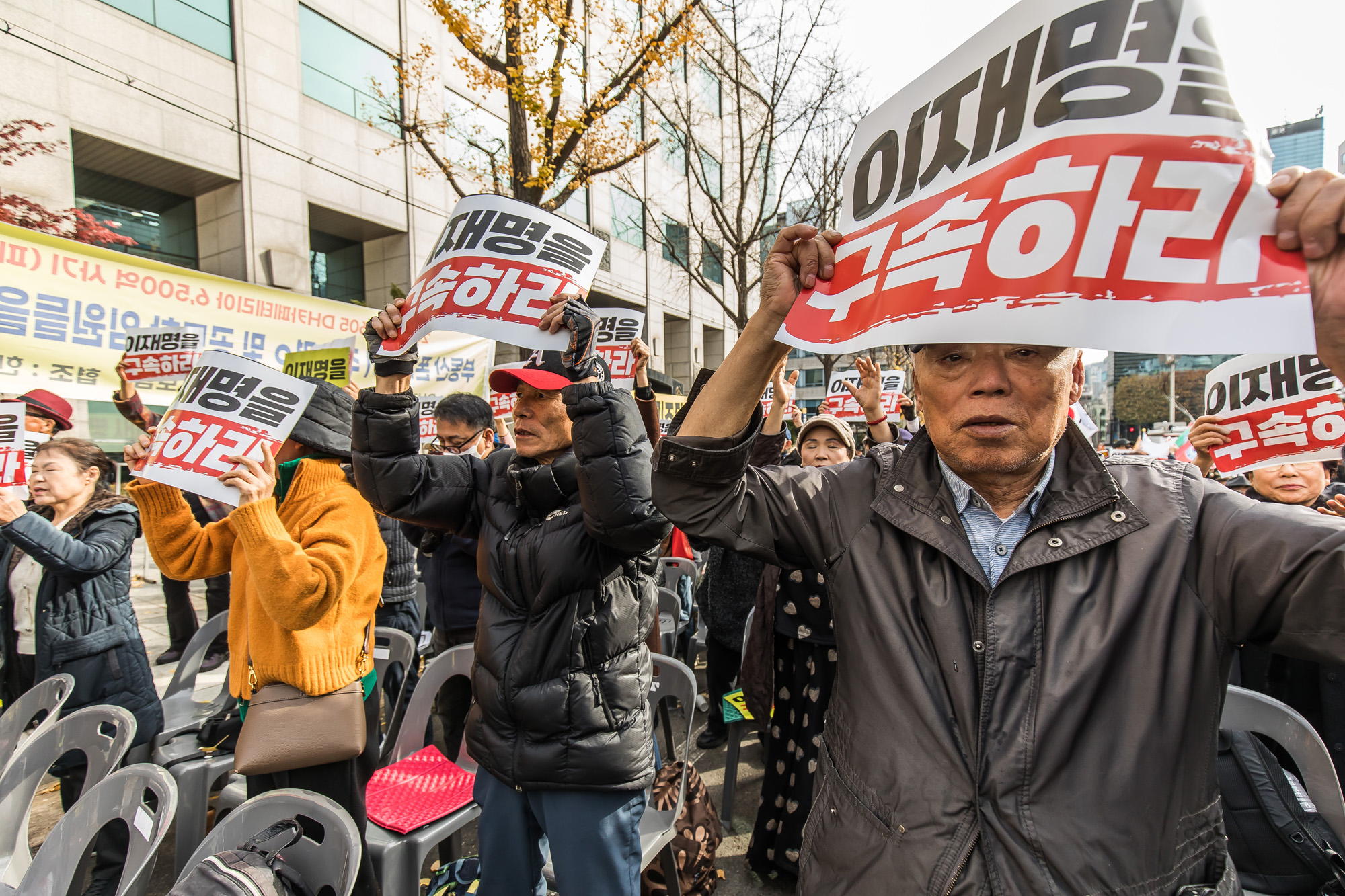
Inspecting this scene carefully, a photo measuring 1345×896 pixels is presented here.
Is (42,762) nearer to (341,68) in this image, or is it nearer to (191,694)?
(191,694)

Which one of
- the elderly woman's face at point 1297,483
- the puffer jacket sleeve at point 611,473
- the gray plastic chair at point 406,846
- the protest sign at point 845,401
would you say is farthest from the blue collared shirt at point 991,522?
the protest sign at point 845,401

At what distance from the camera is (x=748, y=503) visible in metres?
1.35

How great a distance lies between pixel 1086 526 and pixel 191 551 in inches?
123

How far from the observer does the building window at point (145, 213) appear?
386 inches

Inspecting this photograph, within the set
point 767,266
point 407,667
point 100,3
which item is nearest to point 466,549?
point 407,667

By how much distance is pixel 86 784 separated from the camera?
2205 millimetres

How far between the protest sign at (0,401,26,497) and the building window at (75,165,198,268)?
9005 mm

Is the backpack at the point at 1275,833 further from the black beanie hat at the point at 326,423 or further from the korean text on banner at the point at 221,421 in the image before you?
the korean text on banner at the point at 221,421

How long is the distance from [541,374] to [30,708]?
8.55ft

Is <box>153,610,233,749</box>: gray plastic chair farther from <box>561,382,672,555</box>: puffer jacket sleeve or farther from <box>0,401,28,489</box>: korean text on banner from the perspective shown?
<box>561,382,672,555</box>: puffer jacket sleeve

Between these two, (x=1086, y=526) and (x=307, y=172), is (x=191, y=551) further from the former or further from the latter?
(x=307, y=172)

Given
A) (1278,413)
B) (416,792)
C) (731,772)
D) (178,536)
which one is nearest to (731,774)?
(731,772)

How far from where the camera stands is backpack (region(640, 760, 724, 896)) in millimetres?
2469

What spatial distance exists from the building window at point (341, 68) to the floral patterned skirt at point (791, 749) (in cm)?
1287
